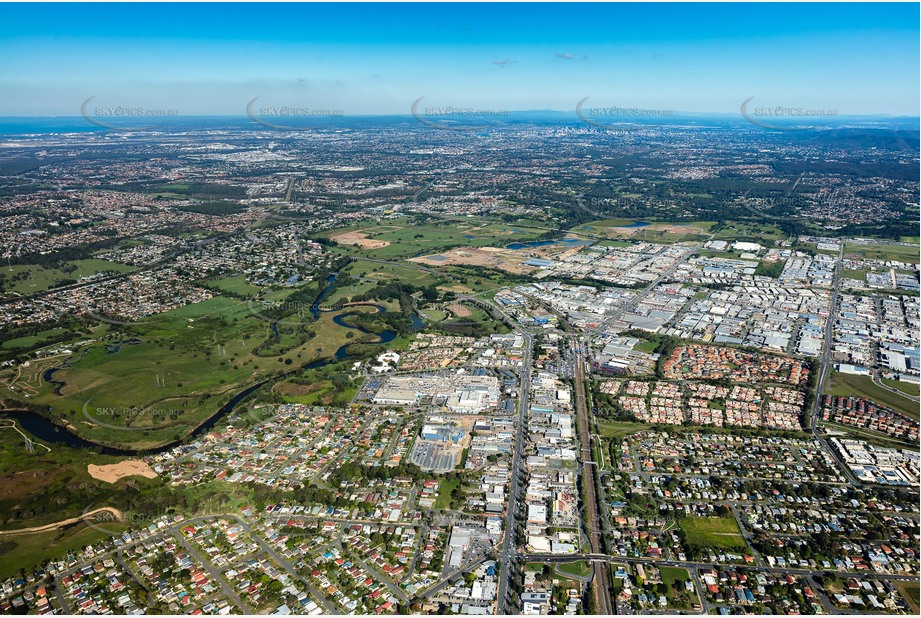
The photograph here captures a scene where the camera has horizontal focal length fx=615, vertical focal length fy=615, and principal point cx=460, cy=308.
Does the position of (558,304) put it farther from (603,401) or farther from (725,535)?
(725,535)

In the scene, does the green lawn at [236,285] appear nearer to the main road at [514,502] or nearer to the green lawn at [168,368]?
the green lawn at [168,368]

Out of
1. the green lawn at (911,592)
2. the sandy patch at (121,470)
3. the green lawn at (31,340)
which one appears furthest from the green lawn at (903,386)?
the green lawn at (31,340)

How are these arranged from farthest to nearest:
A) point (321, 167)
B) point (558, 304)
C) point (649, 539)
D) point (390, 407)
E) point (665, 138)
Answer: point (665, 138) < point (321, 167) < point (558, 304) < point (390, 407) < point (649, 539)

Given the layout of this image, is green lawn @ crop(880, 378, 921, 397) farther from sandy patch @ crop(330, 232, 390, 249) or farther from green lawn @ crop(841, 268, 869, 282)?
sandy patch @ crop(330, 232, 390, 249)

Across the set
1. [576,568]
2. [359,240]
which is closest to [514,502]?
[576,568]

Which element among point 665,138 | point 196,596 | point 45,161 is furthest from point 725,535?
point 665,138

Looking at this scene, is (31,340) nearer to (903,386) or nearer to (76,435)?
(76,435)
